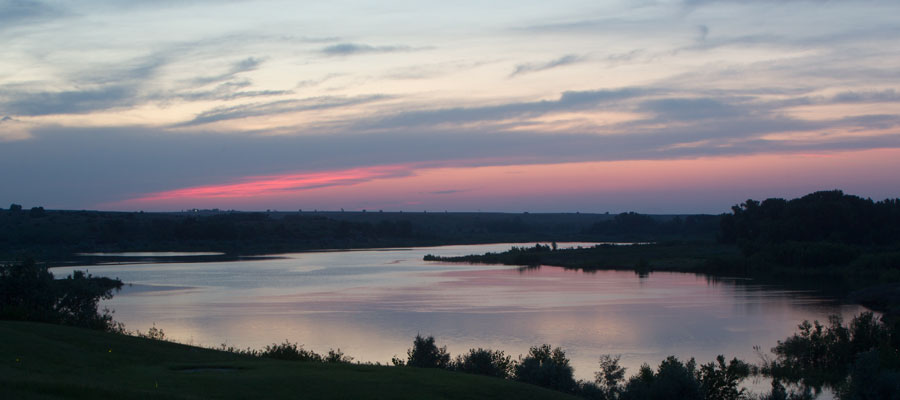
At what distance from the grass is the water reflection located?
7778mm

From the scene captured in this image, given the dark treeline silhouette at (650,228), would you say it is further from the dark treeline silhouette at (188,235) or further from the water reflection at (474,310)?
the water reflection at (474,310)

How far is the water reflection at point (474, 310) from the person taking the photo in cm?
2606

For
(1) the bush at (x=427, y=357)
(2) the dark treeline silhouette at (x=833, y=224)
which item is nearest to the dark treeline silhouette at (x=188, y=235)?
(2) the dark treeline silhouette at (x=833, y=224)

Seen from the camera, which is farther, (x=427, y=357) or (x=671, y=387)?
(x=427, y=357)

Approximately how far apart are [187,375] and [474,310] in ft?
72.1

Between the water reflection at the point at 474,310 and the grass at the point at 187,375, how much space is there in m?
7.78

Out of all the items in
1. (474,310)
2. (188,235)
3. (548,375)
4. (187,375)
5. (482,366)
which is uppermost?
(188,235)

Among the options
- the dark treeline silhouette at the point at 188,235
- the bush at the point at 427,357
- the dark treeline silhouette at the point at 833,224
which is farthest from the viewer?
the dark treeline silhouette at the point at 188,235

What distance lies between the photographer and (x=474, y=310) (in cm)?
3425

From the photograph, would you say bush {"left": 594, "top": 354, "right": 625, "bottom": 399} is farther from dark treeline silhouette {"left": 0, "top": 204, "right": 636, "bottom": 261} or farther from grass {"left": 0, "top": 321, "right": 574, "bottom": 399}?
dark treeline silhouette {"left": 0, "top": 204, "right": 636, "bottom": 261}

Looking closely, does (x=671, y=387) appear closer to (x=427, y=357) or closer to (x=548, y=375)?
(x=548, y=375)

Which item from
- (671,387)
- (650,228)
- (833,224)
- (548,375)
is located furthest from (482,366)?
(650,228)

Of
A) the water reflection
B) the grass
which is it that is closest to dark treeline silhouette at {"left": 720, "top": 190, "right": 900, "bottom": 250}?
the water reflection

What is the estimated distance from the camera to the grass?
1145 centimetres
